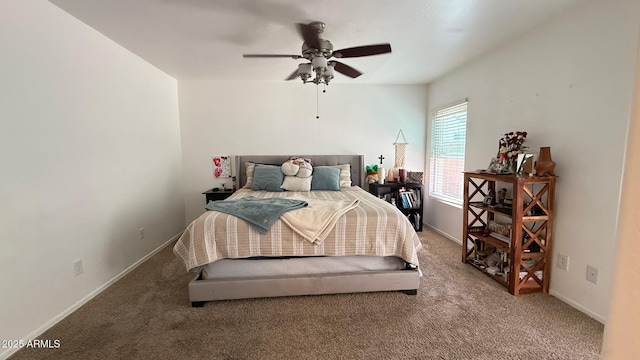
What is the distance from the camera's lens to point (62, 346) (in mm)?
1693

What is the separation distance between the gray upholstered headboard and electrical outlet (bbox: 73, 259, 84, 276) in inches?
84.1

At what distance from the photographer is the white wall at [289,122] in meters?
4.03

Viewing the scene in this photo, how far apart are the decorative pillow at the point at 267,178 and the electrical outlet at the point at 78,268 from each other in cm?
186

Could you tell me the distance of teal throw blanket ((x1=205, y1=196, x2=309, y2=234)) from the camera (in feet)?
6.82

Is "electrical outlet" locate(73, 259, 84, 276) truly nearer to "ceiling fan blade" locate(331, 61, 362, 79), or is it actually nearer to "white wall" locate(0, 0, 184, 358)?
"white wall" locate(0, 0, 184, 358)

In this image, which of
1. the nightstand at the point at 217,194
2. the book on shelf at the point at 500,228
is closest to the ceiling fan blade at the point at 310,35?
the book on shelf at the point at 500,228

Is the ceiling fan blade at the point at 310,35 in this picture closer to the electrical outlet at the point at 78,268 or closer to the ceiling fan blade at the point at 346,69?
the ceiling fan blade at the point at 346,69

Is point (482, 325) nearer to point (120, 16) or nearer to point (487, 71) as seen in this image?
point (487, 71)

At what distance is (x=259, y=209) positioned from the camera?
2225 millimetres

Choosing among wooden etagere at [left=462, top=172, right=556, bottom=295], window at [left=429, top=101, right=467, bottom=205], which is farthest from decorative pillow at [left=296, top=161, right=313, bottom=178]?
wooden etagere at [left=462, top=172, right=556, bottom=295]

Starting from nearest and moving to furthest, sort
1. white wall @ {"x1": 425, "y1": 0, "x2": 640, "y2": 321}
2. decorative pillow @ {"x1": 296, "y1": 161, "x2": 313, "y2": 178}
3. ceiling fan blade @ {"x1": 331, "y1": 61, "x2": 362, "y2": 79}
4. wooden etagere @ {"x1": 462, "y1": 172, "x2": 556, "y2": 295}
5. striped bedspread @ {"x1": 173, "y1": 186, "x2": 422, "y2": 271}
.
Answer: white wall @ {"x1": 425, "y1": 0, "x2": 640, "y2": 321} → striped bedspread @ {"x1": 173, "y1": 186, "x2": 422, "y2": 271} → wooden etagere @ {"x1": 462, "y1": 172, "x2": 556, "y2": 295} → ceiling fan blade @ {"x1": 331, "y1": 61, "x2": 362, "y2": 79} → decorative pillow @ {"x1": 296, "y1": 161, "x2": 313, "y2": 178}

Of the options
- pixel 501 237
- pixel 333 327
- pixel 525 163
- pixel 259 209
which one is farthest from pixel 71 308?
pixel 525 163

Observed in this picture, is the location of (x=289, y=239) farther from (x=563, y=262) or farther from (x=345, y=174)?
(x=563, y=262)

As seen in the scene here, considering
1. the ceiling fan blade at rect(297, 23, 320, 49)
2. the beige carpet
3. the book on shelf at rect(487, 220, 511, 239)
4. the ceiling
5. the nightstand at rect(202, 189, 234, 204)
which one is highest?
the ceiling
